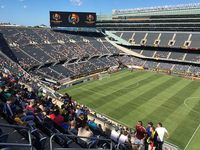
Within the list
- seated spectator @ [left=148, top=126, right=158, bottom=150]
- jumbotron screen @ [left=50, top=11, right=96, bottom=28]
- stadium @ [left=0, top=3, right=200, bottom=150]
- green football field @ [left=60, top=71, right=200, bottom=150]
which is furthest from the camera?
jumbotron screen @ [left=50, top=11, right=96, bottom=28]

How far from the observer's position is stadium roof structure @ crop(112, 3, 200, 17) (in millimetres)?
79312

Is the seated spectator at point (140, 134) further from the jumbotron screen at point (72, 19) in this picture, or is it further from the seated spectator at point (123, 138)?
the jumbotron screen at point (72, 19)

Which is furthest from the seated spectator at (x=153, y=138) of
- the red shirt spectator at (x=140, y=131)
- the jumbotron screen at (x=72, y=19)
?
the jumbotron screen at (x=72, y=19)

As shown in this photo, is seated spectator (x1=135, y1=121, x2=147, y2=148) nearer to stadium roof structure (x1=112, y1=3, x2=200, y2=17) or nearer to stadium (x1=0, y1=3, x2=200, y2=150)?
stadium (x1=0, y1=3, x2=200, y2=150)

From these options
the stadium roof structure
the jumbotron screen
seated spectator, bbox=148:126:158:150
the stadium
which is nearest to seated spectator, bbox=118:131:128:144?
the stadium

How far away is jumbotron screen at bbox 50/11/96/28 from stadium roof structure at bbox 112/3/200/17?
19697mm

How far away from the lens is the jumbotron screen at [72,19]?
7519 centimetres

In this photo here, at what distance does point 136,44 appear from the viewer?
8306 cm

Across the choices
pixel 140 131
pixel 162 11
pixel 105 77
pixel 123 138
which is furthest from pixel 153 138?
pixel 162 11

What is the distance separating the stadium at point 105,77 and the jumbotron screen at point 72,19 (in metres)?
0.31

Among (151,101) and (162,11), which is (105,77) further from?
(162,11)

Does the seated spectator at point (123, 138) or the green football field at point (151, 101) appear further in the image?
the green football field at point (151, 101)

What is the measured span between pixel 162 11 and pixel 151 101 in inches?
2206

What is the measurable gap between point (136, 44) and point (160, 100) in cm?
4659
